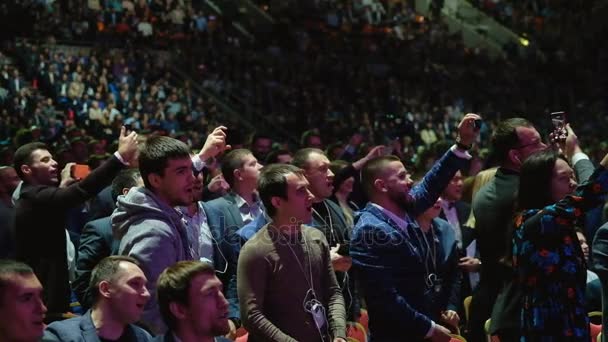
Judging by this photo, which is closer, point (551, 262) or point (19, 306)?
point (19, 306)

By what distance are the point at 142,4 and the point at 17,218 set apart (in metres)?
14.3

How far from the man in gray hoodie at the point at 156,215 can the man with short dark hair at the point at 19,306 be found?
0.55 metres

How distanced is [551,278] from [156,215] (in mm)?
1610

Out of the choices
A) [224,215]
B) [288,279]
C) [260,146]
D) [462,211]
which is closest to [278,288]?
[288,279]

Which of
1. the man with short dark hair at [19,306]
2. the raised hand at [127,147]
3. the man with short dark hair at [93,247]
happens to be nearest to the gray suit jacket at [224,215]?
the man with short dark hair at [93,247]

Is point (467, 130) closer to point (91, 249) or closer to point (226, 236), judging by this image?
point (226, 236)

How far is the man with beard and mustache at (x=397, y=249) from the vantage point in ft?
13.4

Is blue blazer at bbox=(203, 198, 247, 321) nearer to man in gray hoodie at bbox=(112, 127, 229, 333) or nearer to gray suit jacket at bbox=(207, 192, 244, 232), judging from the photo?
gray suit jacket at bbox=(207, 192, 244, 232)

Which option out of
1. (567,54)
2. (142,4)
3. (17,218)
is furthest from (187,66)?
(17,218)

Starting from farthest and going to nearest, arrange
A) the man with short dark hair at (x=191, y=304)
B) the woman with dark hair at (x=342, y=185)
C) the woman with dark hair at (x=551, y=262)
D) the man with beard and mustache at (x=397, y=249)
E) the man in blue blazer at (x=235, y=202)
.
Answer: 1. the woman with dark hair at (x=342, y=185)
2. the man in blue blazer at (x=235, y=202)
3. the man with beard and mustache at (x=397, y=249)
4. the woman with dark hair at (x=551, y=262)
5. the man with short dark hair at (x=191, y=304)

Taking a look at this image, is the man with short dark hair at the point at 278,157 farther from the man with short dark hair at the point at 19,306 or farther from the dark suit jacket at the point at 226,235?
the man with short dark hair at the point at 19,306

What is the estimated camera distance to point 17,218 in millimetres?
4938

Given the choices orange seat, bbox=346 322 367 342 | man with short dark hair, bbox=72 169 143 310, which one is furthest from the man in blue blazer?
orange seat, bbox=346 322 367 342

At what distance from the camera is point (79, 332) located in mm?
3361
